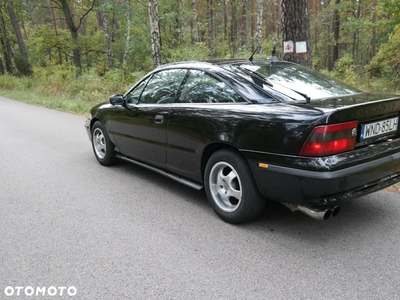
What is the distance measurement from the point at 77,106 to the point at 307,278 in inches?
480

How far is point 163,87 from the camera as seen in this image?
419 centimetres

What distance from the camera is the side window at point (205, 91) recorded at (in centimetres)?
335

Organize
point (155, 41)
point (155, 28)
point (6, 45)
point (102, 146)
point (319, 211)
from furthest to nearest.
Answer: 1. point (6, 45)
2. point (155, 41)
3. point (155, 28)
4. point (102, 146)
5. point (319, 211)

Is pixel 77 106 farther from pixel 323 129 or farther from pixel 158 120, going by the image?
pixel 323 129

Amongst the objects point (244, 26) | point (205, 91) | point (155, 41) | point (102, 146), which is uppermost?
point (244, 26)

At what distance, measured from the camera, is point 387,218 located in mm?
3318

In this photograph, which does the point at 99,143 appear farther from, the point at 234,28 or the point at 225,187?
the point at 234,28

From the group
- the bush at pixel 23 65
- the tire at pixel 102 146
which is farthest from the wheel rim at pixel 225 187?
the bush at pixel 23 65

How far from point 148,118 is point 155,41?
8971mm

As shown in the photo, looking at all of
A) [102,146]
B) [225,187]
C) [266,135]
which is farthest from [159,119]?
[102,146]

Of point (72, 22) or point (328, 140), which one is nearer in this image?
point (328, 140)

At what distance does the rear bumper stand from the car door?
1.44 metres

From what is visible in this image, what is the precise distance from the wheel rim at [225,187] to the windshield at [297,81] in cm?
92

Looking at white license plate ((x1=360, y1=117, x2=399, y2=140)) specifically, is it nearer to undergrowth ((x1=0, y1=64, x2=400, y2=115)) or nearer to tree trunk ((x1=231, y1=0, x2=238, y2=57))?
undergrowth ((x1=0, y1=64, x2=400, y2=115))
